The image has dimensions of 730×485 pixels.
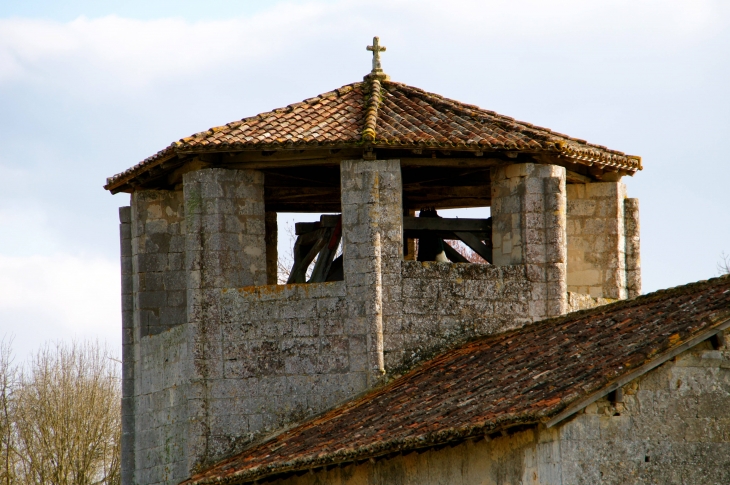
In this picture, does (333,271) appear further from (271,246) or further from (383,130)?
(383,130)

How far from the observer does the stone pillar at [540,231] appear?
558 inches

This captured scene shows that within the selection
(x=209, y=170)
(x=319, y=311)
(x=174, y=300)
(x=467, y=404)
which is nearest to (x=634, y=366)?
(x=467, y=404)

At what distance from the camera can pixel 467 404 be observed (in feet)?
36.5

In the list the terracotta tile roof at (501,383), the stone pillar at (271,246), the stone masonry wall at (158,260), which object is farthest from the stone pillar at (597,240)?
the stone masonry wall at (158,260)

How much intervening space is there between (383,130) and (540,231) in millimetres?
1942

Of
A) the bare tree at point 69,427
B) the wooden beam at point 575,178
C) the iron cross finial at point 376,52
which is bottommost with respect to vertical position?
the bare tree at point 69,427

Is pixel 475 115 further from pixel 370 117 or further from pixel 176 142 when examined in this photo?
pixel 176 142

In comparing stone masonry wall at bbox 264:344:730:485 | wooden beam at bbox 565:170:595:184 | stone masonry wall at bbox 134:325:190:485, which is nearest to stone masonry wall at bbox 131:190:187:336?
stone masonry wall at bbox 134:325:190:485

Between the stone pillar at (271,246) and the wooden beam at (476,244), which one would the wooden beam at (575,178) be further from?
the stone pillar at (271,246)

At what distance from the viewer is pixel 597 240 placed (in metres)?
15.6

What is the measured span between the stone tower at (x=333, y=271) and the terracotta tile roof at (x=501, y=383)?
497 mm

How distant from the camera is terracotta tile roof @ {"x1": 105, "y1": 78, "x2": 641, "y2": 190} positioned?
13.9m

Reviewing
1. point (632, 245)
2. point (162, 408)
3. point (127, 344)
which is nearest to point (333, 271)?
point (162, 408)

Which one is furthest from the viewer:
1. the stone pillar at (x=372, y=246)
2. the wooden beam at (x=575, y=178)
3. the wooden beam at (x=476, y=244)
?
the wooden beam at (x=575, y=178)
